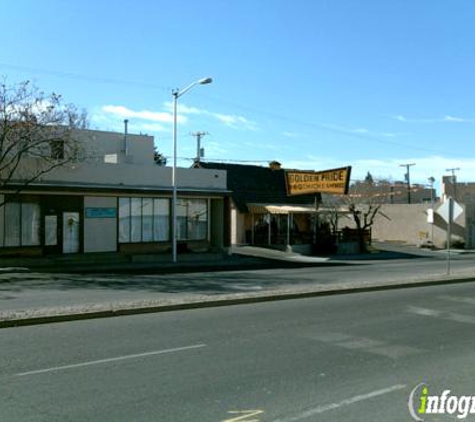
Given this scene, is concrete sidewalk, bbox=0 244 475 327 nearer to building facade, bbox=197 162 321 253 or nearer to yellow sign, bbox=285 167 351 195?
building facade, bbox=197 162 321 253

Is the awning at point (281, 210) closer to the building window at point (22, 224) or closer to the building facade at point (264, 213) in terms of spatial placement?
the building facade at point (264, 213)

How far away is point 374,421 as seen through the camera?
5684mm

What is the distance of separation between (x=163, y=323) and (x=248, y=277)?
12.4 m

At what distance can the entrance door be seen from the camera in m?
31.5

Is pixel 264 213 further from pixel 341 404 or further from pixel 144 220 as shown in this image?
pixel 341 404

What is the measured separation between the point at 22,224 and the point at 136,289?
14.0m

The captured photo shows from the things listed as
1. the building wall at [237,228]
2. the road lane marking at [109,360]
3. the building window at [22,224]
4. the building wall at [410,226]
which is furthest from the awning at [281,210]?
the road lane marking at [109,360]

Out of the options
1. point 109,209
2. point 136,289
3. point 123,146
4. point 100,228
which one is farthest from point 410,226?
point 136,289

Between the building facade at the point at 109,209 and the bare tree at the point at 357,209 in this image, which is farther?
the bare tree at the point at 357,209

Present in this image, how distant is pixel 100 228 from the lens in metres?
32.8

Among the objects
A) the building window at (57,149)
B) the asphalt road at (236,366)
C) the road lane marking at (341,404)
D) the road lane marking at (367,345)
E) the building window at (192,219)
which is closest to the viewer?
the road lane marking at (341,404)

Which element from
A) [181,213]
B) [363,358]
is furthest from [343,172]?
[363,358]

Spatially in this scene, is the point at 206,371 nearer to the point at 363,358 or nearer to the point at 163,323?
the point at 363,358

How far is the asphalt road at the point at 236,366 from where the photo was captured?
606 centimetres
